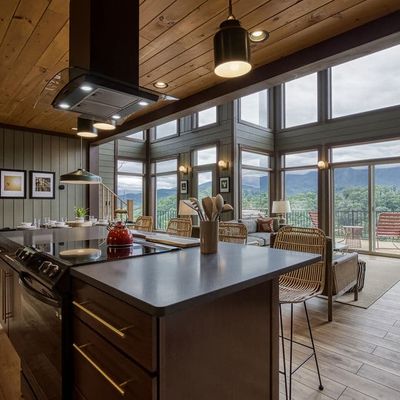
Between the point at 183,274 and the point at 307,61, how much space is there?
2305mm

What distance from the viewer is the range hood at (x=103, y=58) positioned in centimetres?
168

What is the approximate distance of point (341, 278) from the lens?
11.2 ft

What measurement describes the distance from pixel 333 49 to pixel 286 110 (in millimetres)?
6530

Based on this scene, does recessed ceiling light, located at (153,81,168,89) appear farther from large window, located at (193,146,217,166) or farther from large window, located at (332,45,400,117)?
large window, located at (332,45,400,117)

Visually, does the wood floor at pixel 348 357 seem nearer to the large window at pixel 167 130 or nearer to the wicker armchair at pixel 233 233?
the wicker armchair at pixel 233 233

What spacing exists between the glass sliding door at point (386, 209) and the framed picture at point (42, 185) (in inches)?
284

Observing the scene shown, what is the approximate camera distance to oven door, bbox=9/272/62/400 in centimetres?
152

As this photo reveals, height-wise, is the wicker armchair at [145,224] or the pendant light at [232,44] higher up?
the pendant light at [232,44]

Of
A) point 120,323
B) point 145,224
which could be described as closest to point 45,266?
point 120,323

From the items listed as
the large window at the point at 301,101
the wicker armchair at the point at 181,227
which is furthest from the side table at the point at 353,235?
the wicker armchair at the point at 181,227

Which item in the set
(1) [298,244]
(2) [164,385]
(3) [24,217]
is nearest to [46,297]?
(2) [164,385]

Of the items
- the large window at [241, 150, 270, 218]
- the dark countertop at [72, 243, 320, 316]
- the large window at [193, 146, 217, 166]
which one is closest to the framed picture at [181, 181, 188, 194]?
the large window at [193, 146, 217, 166]

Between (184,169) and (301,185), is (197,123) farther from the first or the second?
(301,185)

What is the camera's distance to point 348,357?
2.40 metres
